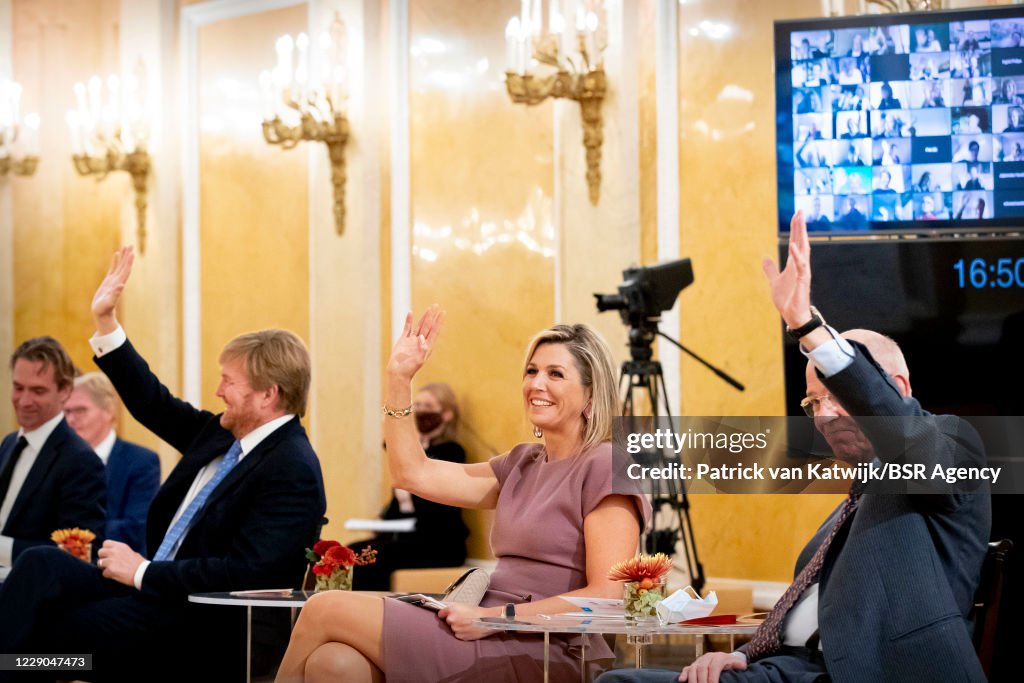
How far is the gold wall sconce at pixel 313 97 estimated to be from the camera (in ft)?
22.1

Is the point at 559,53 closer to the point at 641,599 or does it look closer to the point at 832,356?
the point at 641,599

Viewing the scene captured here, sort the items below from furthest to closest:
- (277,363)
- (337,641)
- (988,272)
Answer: (277,363) < (988,272) < (337,641)

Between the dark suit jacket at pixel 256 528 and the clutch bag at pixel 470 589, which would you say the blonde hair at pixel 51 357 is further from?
the clutch bag at pixel 470 589

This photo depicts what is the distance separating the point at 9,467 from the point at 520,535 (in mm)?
2237

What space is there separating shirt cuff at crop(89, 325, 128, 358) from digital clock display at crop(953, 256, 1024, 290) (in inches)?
98.8

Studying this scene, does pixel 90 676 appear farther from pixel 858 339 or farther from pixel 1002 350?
pixel 1002 350

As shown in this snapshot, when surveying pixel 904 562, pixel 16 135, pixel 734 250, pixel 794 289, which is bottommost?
pixel 904 562

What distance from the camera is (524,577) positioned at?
3.00 m

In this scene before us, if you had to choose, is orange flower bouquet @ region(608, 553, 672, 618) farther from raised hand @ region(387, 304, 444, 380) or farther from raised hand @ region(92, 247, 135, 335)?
raised hand @ region(92, 247, 135, 335)

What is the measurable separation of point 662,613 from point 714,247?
3.29m

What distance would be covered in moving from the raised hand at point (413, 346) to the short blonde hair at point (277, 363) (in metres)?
0.81

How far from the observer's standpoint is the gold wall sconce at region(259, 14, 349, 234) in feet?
22.1

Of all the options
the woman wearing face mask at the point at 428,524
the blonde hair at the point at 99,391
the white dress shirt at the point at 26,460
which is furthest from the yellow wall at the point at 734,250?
the white dress shirt at the point at 26,460
